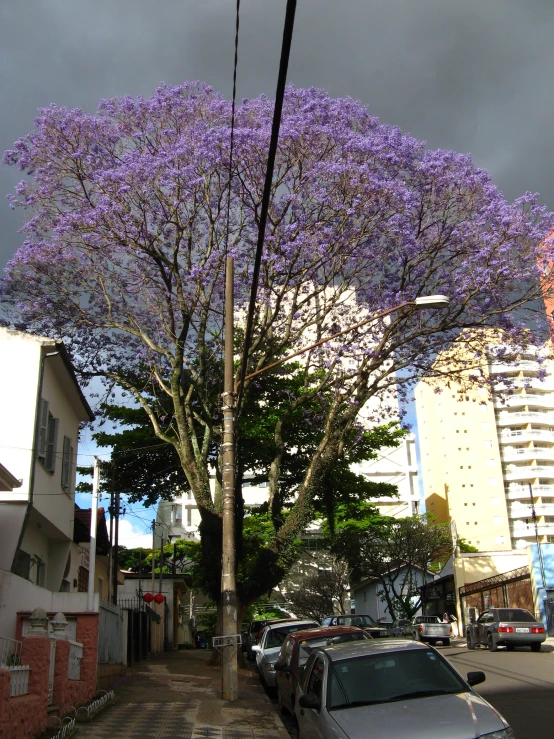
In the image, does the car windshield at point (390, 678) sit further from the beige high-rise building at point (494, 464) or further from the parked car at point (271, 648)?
the beige high-rise building at point (494, 464)

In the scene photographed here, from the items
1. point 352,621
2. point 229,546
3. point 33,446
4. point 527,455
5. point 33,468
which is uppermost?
point 527,455

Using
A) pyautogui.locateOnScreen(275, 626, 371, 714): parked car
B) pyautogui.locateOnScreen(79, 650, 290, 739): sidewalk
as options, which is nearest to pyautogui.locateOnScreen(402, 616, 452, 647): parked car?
pyautogui.locateOnScreen(79, 650, 290, 739): sidewalk

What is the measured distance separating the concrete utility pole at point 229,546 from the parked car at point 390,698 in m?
3.93

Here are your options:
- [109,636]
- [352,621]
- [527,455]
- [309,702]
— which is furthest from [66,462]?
[527,455]

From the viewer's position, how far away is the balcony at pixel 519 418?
80000mm

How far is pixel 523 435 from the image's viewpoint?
3110 inches

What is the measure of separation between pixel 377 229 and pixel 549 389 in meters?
69.3

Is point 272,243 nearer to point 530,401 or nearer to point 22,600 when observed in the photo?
point 22,600

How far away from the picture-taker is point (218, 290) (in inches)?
758

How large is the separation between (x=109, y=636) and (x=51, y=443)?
445 centimetres

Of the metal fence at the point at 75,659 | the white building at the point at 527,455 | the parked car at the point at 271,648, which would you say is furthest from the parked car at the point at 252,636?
the white building at the point at 527,455

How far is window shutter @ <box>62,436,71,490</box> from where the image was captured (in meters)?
18.3

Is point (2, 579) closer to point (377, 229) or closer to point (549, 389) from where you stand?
point (377, 229)

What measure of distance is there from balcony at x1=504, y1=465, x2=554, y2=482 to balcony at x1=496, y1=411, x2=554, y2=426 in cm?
507
